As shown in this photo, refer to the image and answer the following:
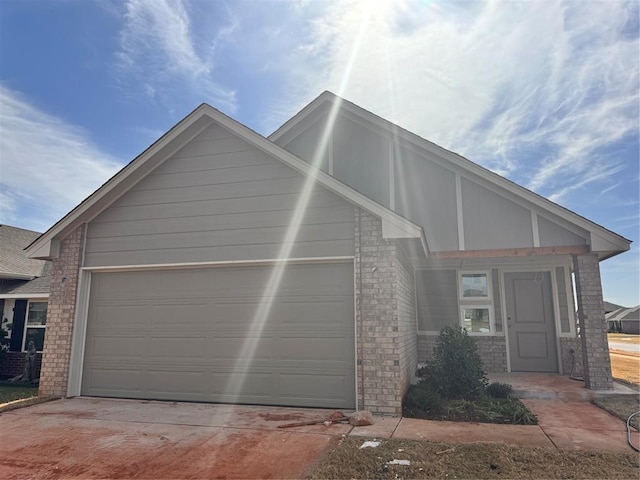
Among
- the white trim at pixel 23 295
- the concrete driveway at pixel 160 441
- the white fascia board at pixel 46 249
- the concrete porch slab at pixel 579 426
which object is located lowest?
the concrete driveway at pixel 160 441

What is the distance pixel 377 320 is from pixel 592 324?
15.4ft

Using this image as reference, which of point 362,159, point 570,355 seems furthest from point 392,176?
point 570,355

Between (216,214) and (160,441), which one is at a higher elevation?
(216,214)

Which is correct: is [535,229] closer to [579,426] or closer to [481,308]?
[481,308]

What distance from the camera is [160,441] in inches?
209

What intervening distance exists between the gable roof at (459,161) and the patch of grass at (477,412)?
363cm

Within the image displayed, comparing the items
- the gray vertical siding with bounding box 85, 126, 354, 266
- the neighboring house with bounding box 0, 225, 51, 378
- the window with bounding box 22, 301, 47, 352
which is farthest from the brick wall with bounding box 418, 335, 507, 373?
the neighboring house with bounding box 0, 225, 51, 378

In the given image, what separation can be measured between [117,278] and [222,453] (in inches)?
189

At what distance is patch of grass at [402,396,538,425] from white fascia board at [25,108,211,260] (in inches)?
245

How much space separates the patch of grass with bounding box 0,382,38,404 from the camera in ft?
29.9

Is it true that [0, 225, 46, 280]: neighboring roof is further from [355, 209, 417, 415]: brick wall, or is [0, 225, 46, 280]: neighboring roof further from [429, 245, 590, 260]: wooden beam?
[429, 245, 590, 260]: wooden beam

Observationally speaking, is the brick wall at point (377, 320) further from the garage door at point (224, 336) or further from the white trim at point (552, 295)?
the white trim at point (552, 295)

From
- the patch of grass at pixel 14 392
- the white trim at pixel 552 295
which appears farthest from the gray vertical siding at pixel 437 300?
the patch of grass at pixel 14 392

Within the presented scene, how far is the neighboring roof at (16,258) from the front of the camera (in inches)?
518
